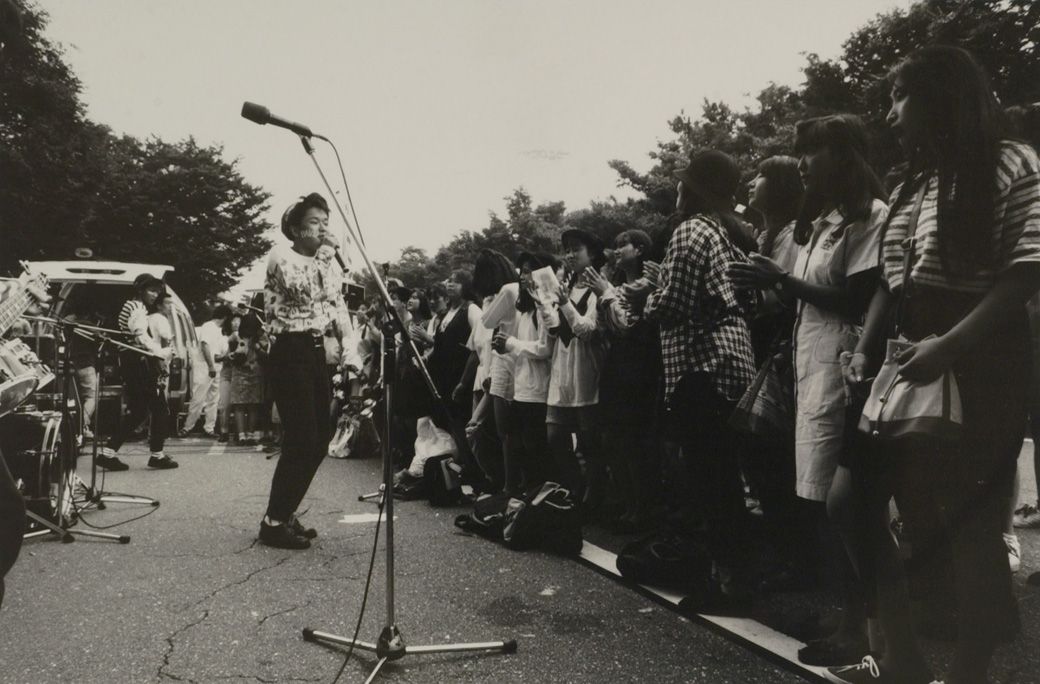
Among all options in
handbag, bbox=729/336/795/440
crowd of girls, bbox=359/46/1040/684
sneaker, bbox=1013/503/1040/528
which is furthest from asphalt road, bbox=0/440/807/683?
sneaker, bbox=1013/503/1040/528

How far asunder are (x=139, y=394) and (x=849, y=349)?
25.9 feet

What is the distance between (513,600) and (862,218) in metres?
2.29

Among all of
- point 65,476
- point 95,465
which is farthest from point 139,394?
point 65,476

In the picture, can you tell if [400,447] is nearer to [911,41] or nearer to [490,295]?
[490,295]

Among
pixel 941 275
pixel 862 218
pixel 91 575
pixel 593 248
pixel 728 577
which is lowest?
pixel 91 575

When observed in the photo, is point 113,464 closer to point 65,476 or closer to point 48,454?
point 65,476

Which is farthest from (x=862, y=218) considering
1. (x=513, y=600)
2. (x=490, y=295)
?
(x=490, y=295)

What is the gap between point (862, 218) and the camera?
2828 mm

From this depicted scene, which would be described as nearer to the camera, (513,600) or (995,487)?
(995,487)

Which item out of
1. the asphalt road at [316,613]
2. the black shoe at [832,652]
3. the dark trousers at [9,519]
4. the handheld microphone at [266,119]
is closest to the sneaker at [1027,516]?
the asphalt road at [316,613]

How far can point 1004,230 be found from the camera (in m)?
2.02

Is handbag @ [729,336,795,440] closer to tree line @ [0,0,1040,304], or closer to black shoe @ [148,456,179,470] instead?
tree line @ [0,0,1040,304]

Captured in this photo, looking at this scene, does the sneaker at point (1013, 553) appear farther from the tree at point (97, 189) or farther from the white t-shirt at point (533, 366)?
the tree at point (97, 189)

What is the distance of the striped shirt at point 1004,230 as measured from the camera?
1.97m
